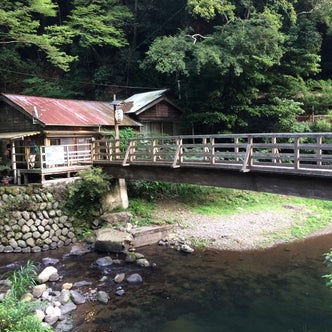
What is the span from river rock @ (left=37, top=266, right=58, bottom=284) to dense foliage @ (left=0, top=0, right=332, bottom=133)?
13.6 meters

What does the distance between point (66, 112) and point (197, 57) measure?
8.64 m

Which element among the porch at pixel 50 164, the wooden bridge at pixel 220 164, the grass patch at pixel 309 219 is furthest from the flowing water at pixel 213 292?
the porch at pixel 50 164

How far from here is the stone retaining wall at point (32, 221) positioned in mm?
14688

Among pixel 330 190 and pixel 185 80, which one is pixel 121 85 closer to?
pixel 185 80

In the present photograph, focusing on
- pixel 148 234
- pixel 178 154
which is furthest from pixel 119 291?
pixel 178 154

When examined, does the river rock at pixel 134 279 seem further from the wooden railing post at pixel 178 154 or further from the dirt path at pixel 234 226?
the wooden railing post at pixel 178 154

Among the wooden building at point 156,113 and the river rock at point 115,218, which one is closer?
the river rock at point 115,218

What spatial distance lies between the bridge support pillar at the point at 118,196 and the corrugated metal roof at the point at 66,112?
4049mm

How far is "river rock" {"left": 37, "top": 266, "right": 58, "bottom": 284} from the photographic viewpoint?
11391 millimetres

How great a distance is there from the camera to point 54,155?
16.9 metres

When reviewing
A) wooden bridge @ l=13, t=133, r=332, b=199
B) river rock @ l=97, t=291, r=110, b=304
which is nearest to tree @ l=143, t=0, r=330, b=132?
wooden bridge @ l=13, t=133, r=332, b=199

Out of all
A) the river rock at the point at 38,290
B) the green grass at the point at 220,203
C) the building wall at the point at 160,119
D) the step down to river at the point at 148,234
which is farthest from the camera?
the building wall at the point at 160,119

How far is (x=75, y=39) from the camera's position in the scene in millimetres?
32312

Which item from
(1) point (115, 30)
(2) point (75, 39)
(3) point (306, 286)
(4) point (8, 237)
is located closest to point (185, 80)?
(1) point (115, 30)
